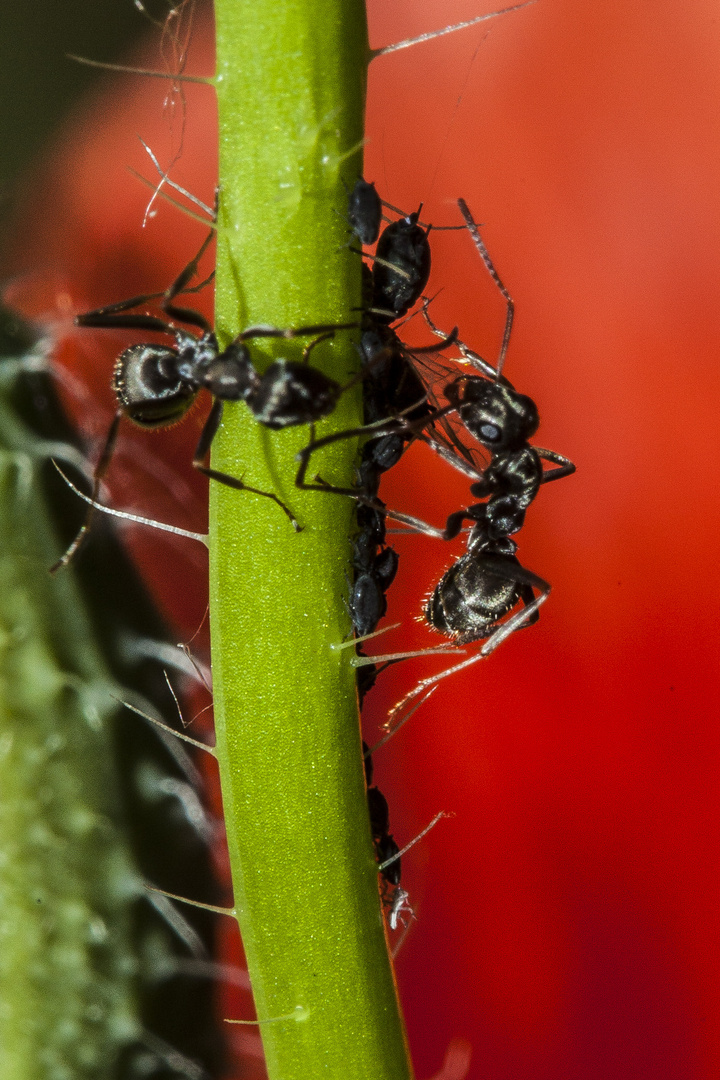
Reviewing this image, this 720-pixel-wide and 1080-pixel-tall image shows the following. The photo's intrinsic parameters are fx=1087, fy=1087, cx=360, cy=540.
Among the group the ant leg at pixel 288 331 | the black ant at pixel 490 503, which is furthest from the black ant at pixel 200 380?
the black ant at pixel 490 503

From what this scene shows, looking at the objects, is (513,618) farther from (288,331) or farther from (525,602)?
(288,331)

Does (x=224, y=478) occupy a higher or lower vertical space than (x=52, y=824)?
higher

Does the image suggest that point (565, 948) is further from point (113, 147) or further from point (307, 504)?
point (113, 147)

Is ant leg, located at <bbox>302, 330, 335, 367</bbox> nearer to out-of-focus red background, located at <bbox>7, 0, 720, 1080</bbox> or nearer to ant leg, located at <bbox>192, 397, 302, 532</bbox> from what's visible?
ant leg, located at <bbox>192, 397, 302, 532</bbox>

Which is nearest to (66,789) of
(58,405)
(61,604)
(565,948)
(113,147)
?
(61,604)

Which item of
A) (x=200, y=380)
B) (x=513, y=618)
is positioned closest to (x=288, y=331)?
(x=200, y=380)

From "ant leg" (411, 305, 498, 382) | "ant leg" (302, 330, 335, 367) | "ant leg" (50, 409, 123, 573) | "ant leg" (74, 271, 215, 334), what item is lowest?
"ant leg" (50, 409, 123, 573)

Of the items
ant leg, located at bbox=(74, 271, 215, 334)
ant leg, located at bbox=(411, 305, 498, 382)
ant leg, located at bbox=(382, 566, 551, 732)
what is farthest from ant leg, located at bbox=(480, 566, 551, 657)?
ant leg, located at bbox=(74, 271, 215, 334)
